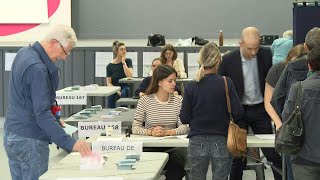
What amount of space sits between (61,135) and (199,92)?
1.52 m

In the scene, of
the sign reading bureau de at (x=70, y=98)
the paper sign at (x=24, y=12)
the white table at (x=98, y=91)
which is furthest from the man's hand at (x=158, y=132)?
the paper sign at (x=24, y=12)

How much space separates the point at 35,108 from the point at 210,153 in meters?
1.74

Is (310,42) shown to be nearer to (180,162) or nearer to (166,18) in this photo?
(180,162)

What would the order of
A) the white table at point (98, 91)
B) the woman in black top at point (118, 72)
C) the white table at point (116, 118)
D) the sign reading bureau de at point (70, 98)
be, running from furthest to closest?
1. the woman in black top at point (118, 72)
2. the white table at point (98, 91)
3. the sign reading bureau de at point (70, 98)
4. the white table at point (116, 118)

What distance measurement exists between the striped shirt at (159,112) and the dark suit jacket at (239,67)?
537mm

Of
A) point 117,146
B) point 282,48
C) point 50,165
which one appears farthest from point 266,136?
point 282,48

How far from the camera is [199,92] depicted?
5.50 m

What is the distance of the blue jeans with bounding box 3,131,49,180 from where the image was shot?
14.6 feet

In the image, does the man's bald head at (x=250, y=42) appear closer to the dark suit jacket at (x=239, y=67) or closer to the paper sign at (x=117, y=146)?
the dark suit jacket at (x=239, y=67)

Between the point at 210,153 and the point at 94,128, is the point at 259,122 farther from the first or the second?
the point at 94,128

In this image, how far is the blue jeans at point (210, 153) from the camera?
5477 mm

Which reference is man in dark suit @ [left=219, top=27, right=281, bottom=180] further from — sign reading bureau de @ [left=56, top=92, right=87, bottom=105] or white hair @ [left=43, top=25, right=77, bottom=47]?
sign reading bureau de @ [left=56, top=92, right=87, bottom=105]

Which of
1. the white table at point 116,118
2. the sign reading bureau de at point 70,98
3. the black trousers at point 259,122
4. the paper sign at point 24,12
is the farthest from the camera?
Answer: the paper sign at point 24,12

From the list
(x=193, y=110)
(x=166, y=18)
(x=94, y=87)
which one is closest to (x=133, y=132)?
(x=193, y=110)
